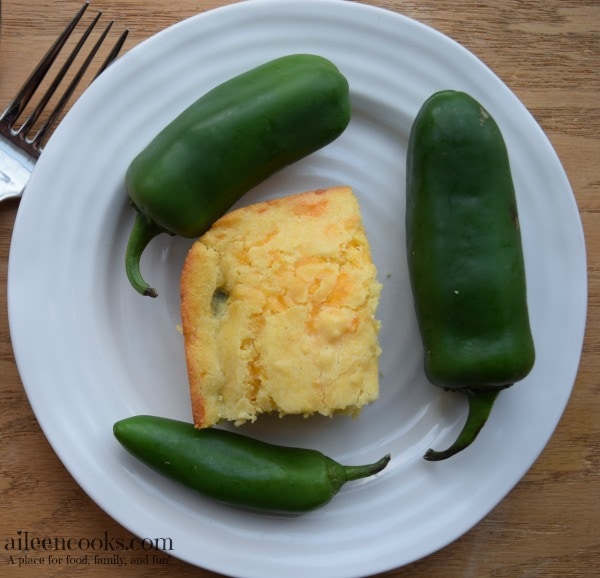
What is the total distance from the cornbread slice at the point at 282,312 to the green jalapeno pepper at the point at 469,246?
0.15 m

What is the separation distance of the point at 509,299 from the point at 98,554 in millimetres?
1137

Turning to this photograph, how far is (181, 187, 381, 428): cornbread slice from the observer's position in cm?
125

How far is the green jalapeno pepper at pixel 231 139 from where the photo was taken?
1.25m

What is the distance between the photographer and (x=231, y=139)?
1.25 metres

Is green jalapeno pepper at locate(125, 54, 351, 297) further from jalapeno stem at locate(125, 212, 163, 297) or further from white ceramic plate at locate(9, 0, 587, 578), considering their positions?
white ceramic plate at locate(9, 0, 587, 578)

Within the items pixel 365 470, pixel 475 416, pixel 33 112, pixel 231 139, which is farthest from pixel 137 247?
pixel 475 416

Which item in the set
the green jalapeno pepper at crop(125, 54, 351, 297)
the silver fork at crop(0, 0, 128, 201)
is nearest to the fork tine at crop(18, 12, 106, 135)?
the silver fork at crop(0, 0, 128, 201)

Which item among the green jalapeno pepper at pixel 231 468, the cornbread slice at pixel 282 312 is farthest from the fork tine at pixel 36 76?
the green jalapeno pepper at pixel 231 468

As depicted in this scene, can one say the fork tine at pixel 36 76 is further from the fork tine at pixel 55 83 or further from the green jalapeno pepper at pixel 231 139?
the green jalapeno pepper at pixel 231 139

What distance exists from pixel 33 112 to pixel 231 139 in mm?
538

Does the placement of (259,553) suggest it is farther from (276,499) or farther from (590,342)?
(590,342)

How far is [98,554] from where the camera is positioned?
1477 millimetres

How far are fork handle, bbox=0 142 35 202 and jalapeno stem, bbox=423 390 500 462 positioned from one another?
115 centimetres

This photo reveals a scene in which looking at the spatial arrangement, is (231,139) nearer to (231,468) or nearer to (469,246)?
(469,246)
